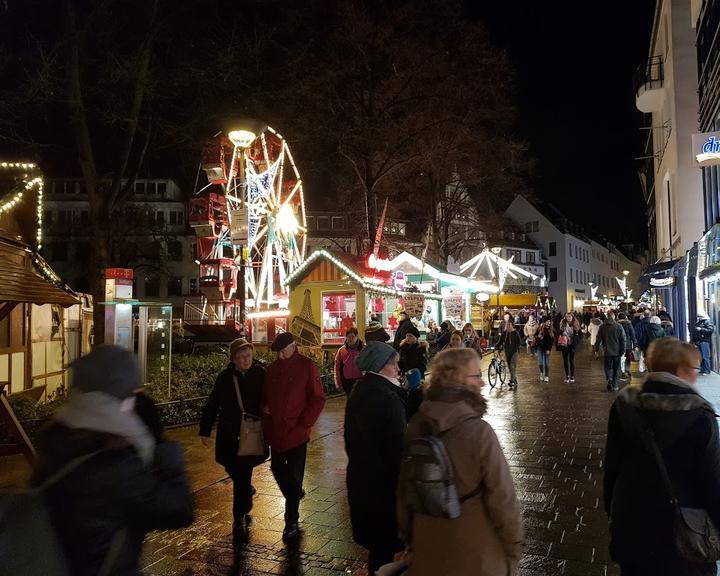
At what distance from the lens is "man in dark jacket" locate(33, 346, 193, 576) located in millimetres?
2006

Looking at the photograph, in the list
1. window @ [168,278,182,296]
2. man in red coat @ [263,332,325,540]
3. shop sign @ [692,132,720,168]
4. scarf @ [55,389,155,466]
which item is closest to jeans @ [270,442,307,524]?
man in red coat @ [263,332,325,540]

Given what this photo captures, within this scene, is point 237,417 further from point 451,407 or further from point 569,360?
point 569,360

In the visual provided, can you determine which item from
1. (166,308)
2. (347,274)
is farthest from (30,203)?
(347,274)

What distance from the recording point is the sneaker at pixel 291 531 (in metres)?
5.15

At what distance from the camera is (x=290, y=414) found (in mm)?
5117

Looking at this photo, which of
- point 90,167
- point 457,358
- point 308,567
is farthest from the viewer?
point 90,167

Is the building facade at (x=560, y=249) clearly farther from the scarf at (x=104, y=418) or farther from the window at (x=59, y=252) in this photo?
the scarf at (x=104, y=418)

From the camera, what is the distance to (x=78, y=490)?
2.00m

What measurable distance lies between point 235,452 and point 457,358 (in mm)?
3101

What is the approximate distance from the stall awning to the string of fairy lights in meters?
3.44

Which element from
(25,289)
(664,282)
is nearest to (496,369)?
(664,282)

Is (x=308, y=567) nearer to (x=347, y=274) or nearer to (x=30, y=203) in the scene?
(x=30, y=203)

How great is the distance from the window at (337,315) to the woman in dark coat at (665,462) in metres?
15.4

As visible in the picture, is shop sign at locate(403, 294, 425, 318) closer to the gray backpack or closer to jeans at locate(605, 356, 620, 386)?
jeans at locate(605, 356, 620, 386)
